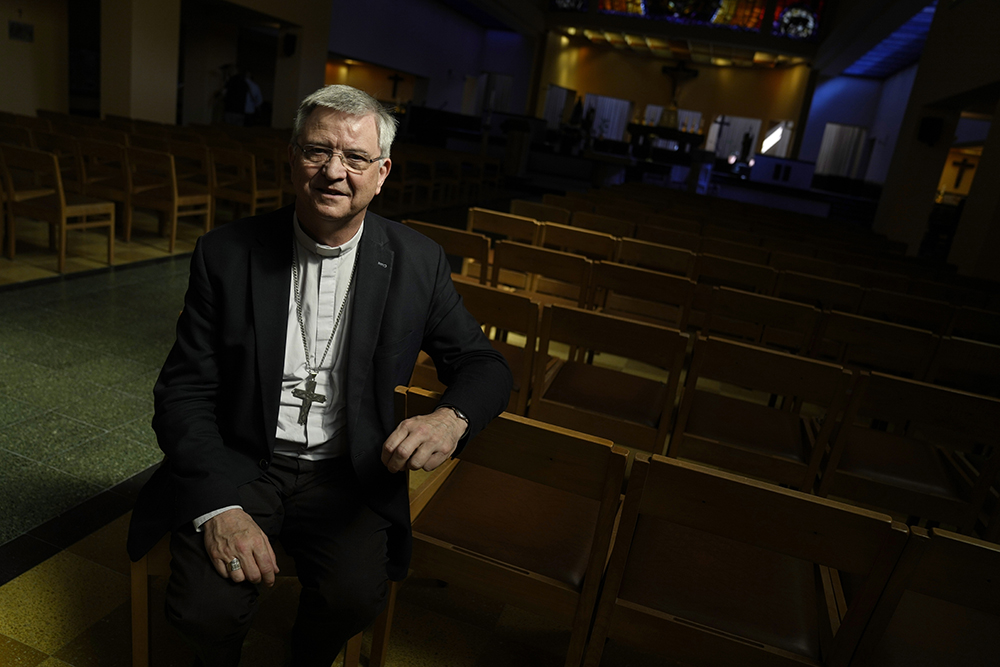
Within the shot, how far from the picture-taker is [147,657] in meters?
1.46

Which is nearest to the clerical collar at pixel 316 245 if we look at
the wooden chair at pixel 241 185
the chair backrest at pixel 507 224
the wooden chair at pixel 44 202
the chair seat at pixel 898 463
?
the chair seat at pixel 898 463

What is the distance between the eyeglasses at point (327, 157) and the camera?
4.59 feet

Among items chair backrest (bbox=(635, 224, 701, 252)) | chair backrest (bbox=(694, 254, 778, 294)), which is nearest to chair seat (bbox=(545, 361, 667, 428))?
chair backrest (bbox=(694, 254, 778, 294))

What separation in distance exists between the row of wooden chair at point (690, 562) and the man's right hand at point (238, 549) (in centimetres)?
33

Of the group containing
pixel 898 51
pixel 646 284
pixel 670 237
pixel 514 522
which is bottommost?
pixel 514 522

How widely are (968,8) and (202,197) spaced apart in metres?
8.86

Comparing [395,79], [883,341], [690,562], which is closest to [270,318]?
[690,562]

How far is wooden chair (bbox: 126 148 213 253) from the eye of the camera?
484 cm

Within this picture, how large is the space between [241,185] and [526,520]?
5236 millimetres

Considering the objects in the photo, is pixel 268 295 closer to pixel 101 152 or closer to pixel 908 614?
pixel 908 614

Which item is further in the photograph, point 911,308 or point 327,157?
point 911,308

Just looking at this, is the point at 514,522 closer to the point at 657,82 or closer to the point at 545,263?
the point at 545,263

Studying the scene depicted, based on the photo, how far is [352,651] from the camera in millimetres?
1506

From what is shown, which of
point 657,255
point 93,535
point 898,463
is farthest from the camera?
point 657,255
